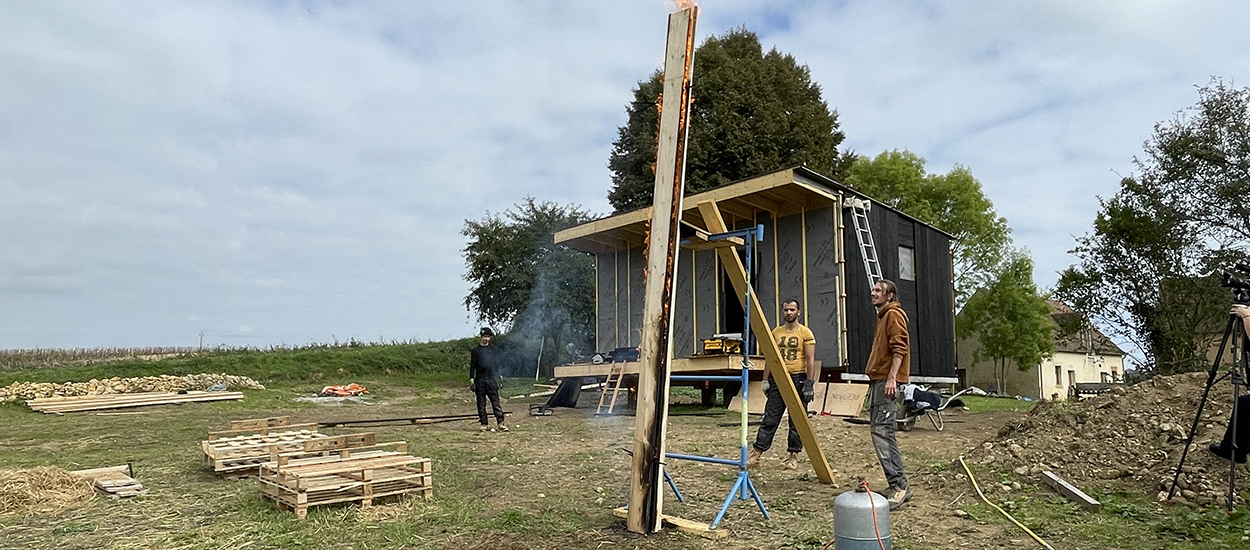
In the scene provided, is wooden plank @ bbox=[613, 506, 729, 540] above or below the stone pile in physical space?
below

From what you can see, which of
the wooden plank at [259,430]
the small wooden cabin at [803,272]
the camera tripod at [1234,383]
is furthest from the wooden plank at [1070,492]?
the wooden plank at [259,430]

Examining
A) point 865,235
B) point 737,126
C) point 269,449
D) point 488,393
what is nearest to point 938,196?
point 737,126

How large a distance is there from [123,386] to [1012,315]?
3377cm

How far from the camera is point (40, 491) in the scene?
6664 mm

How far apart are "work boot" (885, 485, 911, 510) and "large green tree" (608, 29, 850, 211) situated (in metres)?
20.1

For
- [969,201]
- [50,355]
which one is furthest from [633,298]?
[50,355]

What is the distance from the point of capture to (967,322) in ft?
118

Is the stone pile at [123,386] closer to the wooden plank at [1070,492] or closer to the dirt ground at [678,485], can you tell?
the dirt ground at [678,485]

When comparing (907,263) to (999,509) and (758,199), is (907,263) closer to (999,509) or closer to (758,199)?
(758,199)

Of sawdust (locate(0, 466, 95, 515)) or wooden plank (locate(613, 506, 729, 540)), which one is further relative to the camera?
sawdust (locate(0, 466, 95, 515))

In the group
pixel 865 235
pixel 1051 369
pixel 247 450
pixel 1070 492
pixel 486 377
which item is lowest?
pixel 1051 369

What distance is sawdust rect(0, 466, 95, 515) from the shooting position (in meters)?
6.36

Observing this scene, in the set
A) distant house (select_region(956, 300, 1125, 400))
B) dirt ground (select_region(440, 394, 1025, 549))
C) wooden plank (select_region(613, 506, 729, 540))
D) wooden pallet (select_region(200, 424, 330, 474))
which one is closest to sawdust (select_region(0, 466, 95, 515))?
wooden pallet (select_region(200, 424, 330, 474))

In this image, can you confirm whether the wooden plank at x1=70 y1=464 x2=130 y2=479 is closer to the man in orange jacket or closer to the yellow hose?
the man in orange jacket
